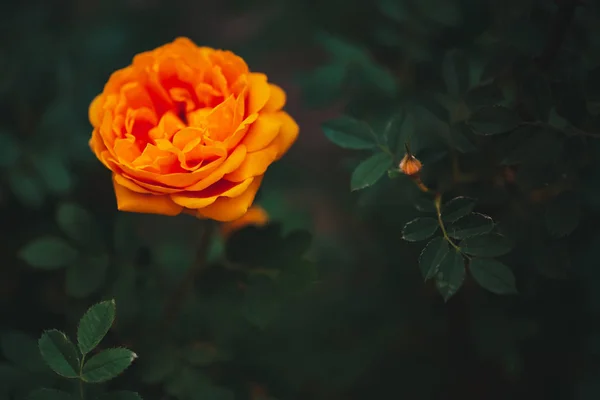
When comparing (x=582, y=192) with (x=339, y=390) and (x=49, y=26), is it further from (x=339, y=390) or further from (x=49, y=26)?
(x=49, y=26)

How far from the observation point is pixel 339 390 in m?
0.96

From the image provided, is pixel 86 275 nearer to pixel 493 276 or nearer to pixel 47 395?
pixel 47 395

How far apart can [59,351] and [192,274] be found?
213mm

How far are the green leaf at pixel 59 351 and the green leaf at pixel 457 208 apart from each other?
38cm

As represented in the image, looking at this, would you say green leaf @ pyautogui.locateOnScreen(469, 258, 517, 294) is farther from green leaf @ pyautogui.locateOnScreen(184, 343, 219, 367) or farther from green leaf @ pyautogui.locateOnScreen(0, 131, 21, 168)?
green leaf @ pyautogui.locateOnScreen(0, 131, 21, 168)

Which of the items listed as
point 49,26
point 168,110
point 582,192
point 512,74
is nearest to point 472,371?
point 582,192

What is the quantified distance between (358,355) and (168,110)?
1.68 feet

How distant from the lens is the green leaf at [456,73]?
71 cm

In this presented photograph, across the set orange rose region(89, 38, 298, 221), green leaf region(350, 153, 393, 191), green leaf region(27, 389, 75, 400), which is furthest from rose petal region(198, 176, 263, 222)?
green leaf region(27, 389, 75, 400)

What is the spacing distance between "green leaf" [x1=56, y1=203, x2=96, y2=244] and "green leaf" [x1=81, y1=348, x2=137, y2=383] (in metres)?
0.24

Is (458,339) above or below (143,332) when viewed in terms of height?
below

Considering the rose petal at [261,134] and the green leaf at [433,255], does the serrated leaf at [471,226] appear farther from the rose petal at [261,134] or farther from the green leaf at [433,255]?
the rose petal at [261,134]

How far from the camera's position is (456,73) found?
0.72 metres

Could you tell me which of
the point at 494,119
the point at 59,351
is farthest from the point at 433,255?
the point at 59,351
